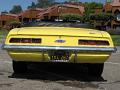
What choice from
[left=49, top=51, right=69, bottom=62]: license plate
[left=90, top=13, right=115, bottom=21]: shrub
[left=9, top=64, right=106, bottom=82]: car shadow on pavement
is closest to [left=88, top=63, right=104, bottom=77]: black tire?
[left=9, top=64, right=106, bottom=82]: car shadow on pavement

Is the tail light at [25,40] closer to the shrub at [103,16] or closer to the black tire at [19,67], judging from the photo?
the black tire at [19,67]

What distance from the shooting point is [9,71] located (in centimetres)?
970

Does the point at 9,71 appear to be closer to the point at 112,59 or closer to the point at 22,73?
the point at 22,73

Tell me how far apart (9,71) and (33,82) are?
4.86 feet

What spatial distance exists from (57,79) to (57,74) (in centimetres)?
70

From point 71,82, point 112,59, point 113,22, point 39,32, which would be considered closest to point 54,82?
point 71,82

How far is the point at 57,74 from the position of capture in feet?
31.1

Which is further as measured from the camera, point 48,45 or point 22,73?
point 22,73

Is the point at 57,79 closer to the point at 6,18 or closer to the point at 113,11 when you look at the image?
the point at 113,11

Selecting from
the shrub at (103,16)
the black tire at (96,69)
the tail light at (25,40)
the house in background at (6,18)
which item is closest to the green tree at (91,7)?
the shrub at (103,16)

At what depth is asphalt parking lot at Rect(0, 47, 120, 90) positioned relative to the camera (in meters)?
7.98

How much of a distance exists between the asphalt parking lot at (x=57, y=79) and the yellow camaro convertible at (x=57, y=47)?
38 cm

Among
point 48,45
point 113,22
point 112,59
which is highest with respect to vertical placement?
point 48,45

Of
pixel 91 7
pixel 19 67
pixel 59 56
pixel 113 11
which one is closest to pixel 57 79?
pixel 59 56
